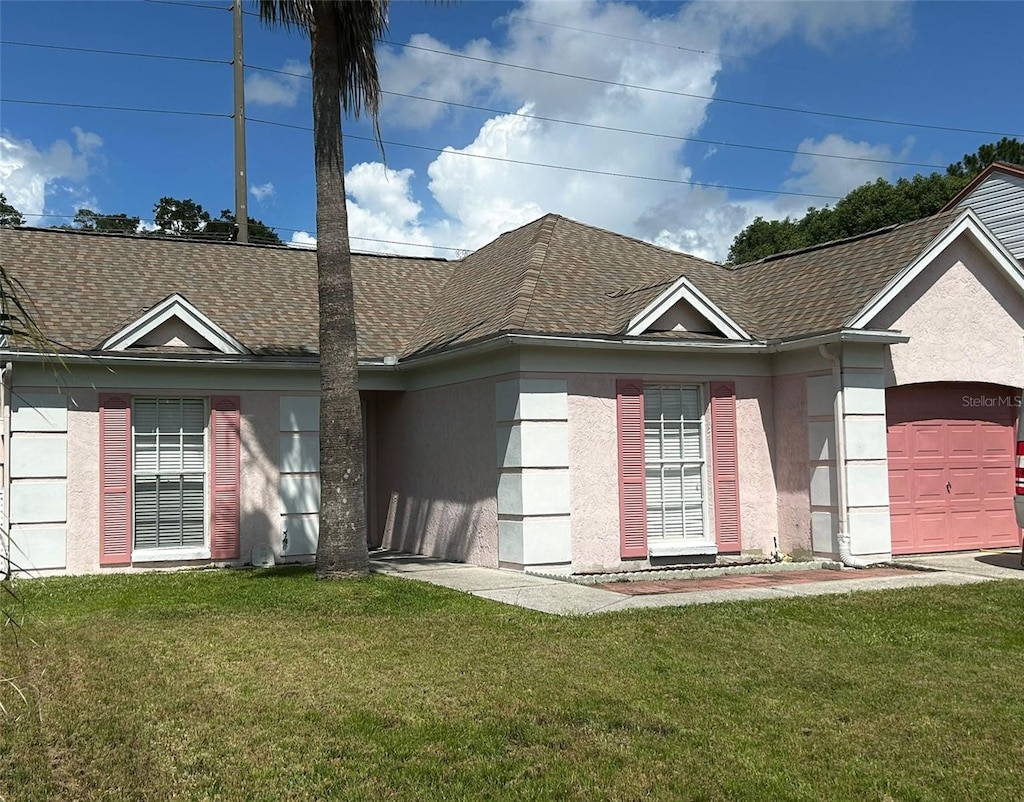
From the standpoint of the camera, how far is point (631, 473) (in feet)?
46.2

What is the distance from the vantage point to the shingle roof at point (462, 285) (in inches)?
575

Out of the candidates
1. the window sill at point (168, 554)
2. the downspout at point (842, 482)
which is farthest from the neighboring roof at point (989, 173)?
the window sill at point (168, 554)

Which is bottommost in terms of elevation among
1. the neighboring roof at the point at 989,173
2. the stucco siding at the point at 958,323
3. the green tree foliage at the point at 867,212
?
the stucco siding at the point at 958,323

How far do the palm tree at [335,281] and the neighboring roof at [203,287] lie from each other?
10.3 feet

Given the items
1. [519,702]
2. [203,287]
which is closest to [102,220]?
[203,287]

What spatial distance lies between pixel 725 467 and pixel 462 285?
6249mm

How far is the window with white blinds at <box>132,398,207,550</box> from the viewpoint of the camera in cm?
1478

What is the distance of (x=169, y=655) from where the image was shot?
27.5 feet

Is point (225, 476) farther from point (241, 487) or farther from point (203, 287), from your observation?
point (203, 287)

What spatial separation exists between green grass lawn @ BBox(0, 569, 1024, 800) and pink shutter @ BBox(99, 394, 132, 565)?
3.91 metres

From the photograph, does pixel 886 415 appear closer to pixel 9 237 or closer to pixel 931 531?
pixel 931 531

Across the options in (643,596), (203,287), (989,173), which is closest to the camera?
(643,596)

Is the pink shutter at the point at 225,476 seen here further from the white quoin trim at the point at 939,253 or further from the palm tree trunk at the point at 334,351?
the white quoin trim at the point at 939,253

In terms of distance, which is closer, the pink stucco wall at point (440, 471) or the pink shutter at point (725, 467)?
the pink stucco wall at point (440, 471)
